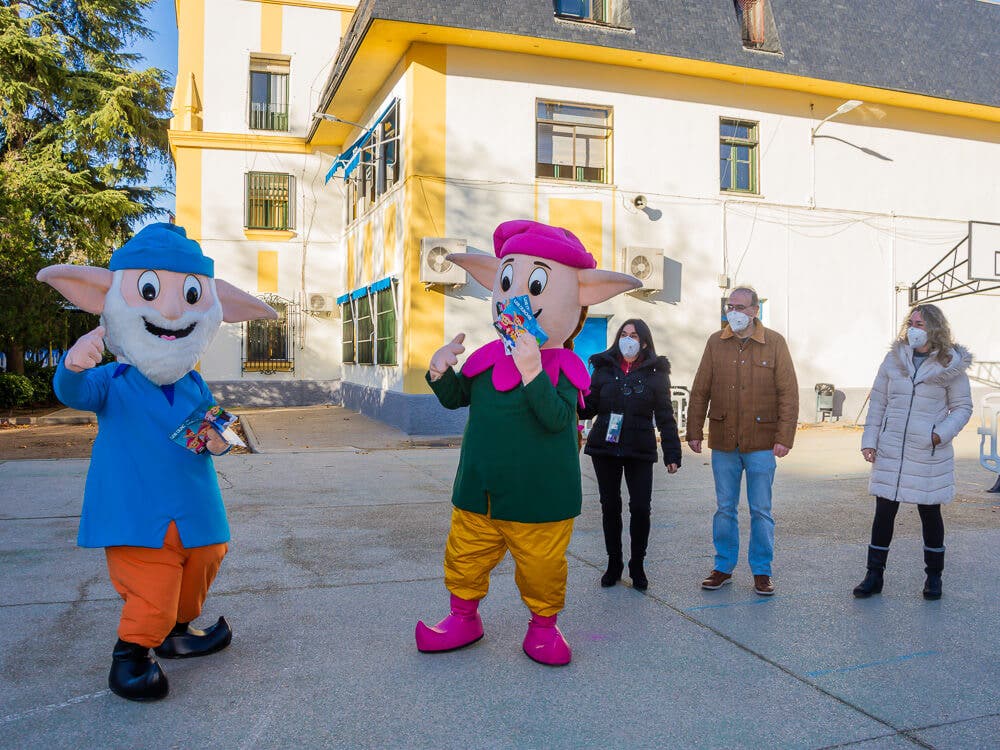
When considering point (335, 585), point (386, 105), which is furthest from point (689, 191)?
point (335, 585)

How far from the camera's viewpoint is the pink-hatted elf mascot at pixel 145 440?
140 inches

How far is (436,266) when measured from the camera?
13.9 meters

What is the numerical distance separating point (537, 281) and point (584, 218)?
37.0ft

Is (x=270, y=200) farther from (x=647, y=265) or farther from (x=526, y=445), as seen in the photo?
(x=526, y=445)

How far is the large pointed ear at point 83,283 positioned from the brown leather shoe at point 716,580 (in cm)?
369

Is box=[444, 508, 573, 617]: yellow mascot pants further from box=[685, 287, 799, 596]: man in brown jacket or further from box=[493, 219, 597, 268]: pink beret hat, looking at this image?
box=[685, 287, 799, 596]: man in brown jacket

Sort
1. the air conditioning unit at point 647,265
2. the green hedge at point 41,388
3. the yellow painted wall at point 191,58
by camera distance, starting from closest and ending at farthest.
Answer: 1. the air conditioning unit at point 647,265
2. the yellow painted wall at point 191,58
3. the green hedge at point 41,388

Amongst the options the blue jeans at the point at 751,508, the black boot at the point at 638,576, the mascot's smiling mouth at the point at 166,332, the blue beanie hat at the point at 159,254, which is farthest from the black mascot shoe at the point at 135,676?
the blue jeans at the point at 751,508

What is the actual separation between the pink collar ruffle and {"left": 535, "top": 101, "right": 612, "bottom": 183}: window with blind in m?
11.3

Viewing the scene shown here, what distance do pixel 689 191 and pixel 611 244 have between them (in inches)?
75.3

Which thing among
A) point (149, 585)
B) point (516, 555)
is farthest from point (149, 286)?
point (516, 555)

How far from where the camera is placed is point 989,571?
5727 millimetres

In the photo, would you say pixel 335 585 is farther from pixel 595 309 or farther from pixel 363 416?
pixel 363 416

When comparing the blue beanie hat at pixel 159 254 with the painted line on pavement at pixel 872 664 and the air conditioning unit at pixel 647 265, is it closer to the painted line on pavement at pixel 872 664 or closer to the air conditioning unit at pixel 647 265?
the painted line on pavement at pixel 872 664
